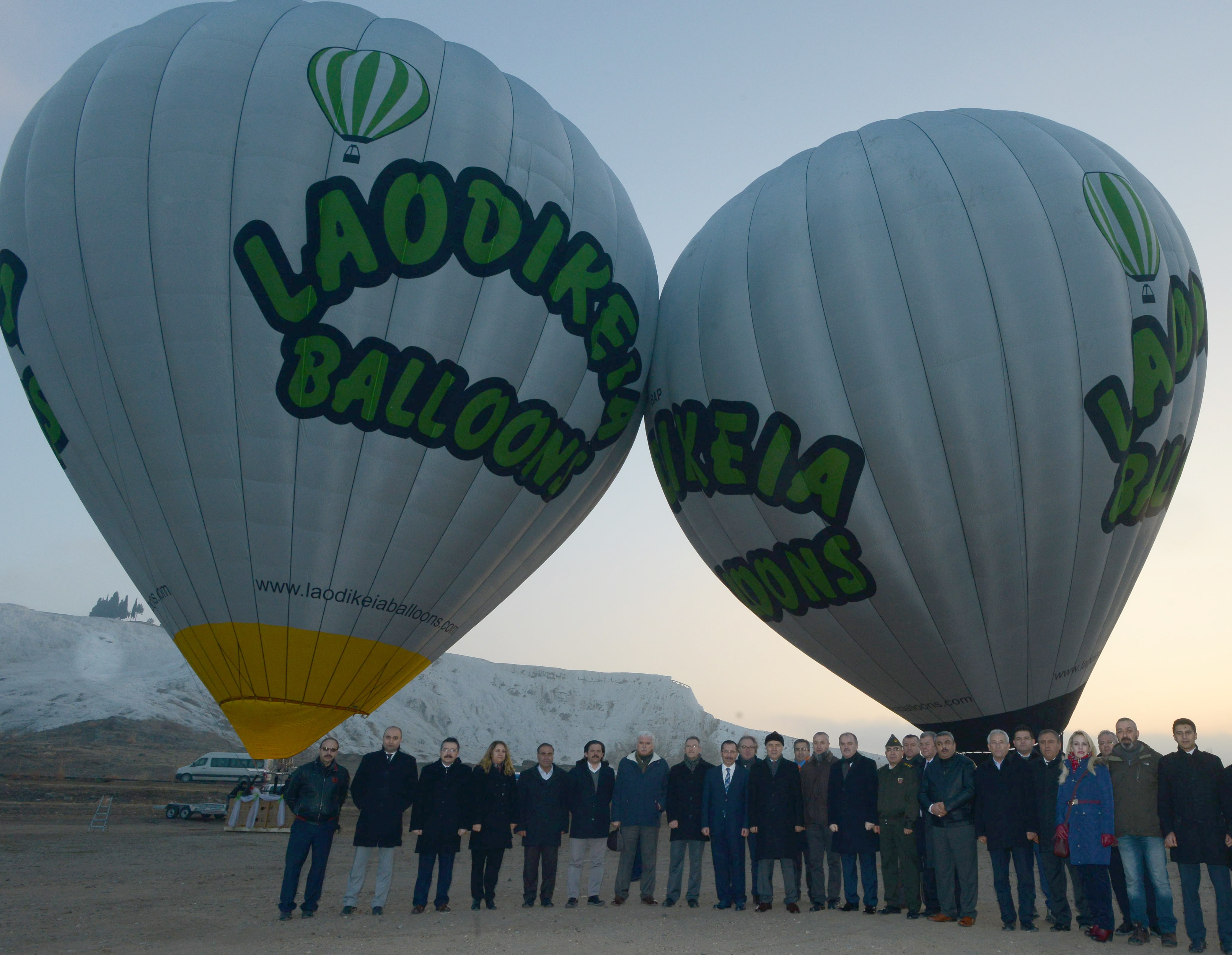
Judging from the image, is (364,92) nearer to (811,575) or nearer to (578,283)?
(578,283)

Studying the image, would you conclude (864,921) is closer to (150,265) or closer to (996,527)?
(996,527)

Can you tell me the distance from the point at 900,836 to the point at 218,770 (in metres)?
26.7

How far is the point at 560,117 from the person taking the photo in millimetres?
11477

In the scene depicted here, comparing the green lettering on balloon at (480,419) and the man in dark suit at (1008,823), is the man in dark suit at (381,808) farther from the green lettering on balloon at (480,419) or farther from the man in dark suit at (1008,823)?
the man in dark suit at (1008,823)

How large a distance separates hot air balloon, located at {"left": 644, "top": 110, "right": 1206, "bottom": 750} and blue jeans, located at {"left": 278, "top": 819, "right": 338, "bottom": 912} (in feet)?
19.5

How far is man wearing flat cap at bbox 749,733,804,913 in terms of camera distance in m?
6.91

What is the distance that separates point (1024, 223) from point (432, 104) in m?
6.44

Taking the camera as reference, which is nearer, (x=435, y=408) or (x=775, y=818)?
(x=775, y=818)

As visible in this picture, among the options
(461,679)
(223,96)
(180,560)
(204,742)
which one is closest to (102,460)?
(180,560)

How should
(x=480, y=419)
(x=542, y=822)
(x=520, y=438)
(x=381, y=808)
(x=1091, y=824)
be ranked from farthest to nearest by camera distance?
Answer: (x=520, y=438) → (x=480, y=419) → (x=542, y=822) → (x=381, y=808) → (x=1091, y=824)

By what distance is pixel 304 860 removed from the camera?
6.48 metres

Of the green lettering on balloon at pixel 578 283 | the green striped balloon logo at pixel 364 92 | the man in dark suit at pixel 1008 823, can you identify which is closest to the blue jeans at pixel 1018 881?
the man in dark suit at pixel 1008 823

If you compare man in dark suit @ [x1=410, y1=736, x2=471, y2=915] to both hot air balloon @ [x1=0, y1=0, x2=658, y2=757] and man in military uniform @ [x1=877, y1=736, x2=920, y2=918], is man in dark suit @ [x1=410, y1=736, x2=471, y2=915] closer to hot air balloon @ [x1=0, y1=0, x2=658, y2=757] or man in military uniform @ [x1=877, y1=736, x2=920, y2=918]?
hot air balloon @ [x1=0, y1=0, x2=658, y2=757]

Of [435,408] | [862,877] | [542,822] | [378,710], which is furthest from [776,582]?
[378,710]
